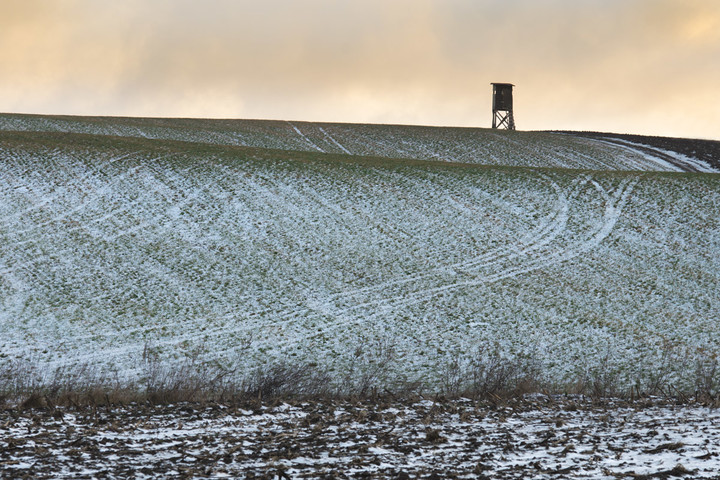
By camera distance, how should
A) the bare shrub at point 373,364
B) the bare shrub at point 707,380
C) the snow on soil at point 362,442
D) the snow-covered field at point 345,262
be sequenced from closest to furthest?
1. the snow on soil at point 362,442
2. the bare shrub at point 707,380
3. the bare shrub at point 373,364
4. the snow-covered field at point 345,262

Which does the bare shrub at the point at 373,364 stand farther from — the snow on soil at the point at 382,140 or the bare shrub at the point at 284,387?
the snow on soil at the point at 382,140

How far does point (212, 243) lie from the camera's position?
29609mm

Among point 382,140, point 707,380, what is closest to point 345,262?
point 707,380

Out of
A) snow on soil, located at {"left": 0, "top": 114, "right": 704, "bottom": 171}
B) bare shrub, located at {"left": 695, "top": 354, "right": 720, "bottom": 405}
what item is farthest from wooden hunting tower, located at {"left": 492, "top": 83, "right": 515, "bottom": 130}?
bare shrub, located at {"left": 695, "top": 354, "right": 720, "bottom": 405}

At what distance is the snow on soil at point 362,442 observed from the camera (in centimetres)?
915

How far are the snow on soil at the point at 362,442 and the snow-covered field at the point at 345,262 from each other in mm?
5915

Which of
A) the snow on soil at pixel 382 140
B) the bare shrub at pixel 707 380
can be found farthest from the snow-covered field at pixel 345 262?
the snow on soil at pixel 382 140

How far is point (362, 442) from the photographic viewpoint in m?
10.7

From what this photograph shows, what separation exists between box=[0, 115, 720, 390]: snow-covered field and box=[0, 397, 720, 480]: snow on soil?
5.91 m

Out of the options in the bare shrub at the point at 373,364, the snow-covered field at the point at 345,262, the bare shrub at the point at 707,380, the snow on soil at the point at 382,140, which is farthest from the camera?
the snow on soil at the point at 382,140

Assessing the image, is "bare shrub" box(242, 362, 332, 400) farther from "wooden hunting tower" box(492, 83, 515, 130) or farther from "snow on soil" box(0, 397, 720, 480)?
"wooden hunting tower" box(492, 83, 515, 130)

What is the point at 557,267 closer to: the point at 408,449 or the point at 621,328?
the point at 621,328

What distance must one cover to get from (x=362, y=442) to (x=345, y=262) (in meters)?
17.7

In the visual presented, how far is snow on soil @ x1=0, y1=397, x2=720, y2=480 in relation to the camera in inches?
360
